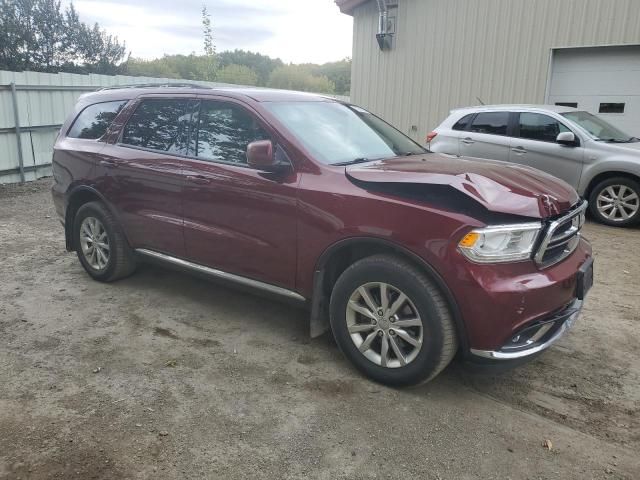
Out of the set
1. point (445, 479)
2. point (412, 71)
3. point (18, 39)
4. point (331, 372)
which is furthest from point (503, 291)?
point (18, 39)

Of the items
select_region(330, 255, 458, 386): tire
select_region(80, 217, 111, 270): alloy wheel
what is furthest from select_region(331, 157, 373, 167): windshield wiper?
select_region(80, 217, 111, 270): alloy wheel

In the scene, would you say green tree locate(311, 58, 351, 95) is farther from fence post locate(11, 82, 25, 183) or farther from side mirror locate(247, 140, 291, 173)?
side mirror locate(247, 140, 291, 173)

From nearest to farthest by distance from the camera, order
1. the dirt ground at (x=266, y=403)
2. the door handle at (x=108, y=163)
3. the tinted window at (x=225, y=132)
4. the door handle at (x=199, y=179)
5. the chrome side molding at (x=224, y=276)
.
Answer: the dirt ground at (x=266, y=403) < the chrome side molding at (x=224, y=276) < the tinted window at (x=225, y=132) < the door handle at (x=199, y=179) < the door handle at (x=108, y=163)

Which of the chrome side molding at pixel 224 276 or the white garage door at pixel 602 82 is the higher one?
the white garage door at pixel 602 82

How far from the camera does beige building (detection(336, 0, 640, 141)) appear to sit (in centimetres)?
966

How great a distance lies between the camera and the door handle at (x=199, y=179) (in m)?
3.97

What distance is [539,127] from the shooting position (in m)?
7.92

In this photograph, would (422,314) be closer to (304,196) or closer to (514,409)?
(514,409)

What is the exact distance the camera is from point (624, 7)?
9281 millimetres

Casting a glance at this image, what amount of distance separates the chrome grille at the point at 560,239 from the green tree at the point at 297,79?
42618 mm

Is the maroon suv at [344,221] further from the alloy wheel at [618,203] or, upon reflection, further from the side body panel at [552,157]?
the alloy wheel at [618,203]

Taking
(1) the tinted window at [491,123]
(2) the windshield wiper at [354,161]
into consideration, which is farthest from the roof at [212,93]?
(1) the tinted window at [491,123]

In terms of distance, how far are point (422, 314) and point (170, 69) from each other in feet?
146

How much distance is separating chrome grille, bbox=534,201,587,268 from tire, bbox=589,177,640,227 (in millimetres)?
4501
